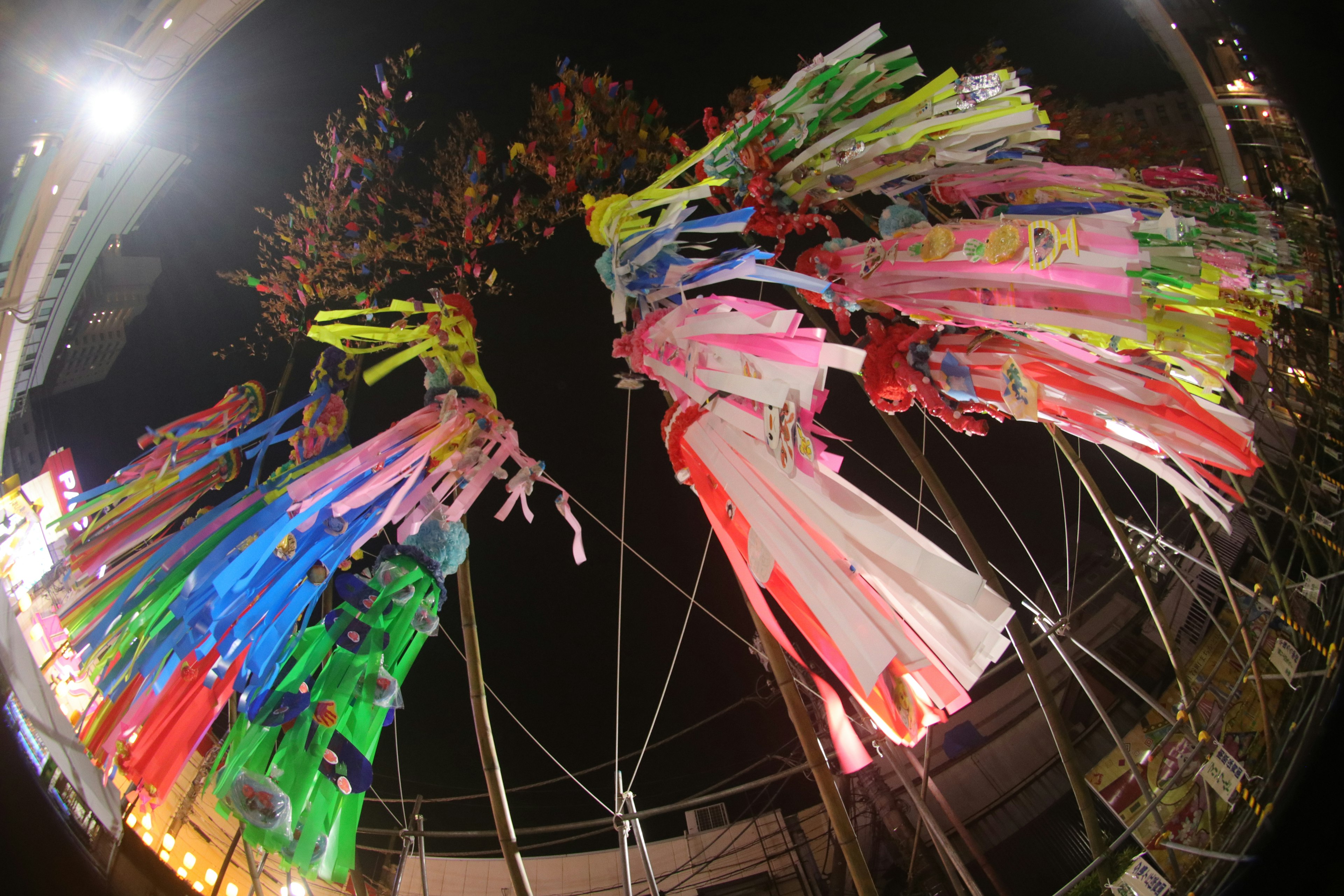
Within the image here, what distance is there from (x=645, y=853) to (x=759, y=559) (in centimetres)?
112

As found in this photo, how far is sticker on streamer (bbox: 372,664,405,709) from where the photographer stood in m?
1.77

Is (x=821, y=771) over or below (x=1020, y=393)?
below

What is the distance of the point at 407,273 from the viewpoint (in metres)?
2.43

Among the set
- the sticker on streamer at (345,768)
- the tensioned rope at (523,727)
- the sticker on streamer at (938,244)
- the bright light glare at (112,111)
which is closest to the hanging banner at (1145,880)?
the sticker on streamer at (938,244)

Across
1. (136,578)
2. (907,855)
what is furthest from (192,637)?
(907,855)

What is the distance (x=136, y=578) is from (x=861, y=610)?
1879 mm

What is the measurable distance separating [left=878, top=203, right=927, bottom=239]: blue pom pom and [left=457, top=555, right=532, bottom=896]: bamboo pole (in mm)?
1916

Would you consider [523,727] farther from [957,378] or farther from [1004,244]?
[1004,244]

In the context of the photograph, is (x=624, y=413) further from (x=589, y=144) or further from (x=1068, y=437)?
(x=1068, y=437)

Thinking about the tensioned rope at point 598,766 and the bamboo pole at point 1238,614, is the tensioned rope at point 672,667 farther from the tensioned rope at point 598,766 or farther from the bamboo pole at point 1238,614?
the bamboo pole at point 1238,614

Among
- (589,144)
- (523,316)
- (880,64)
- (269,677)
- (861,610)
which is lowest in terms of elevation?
(861,610)

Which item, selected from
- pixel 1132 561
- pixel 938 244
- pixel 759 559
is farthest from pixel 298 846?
pixel 1132 561

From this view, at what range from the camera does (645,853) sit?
1.87 metres

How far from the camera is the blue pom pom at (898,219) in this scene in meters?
1.81
